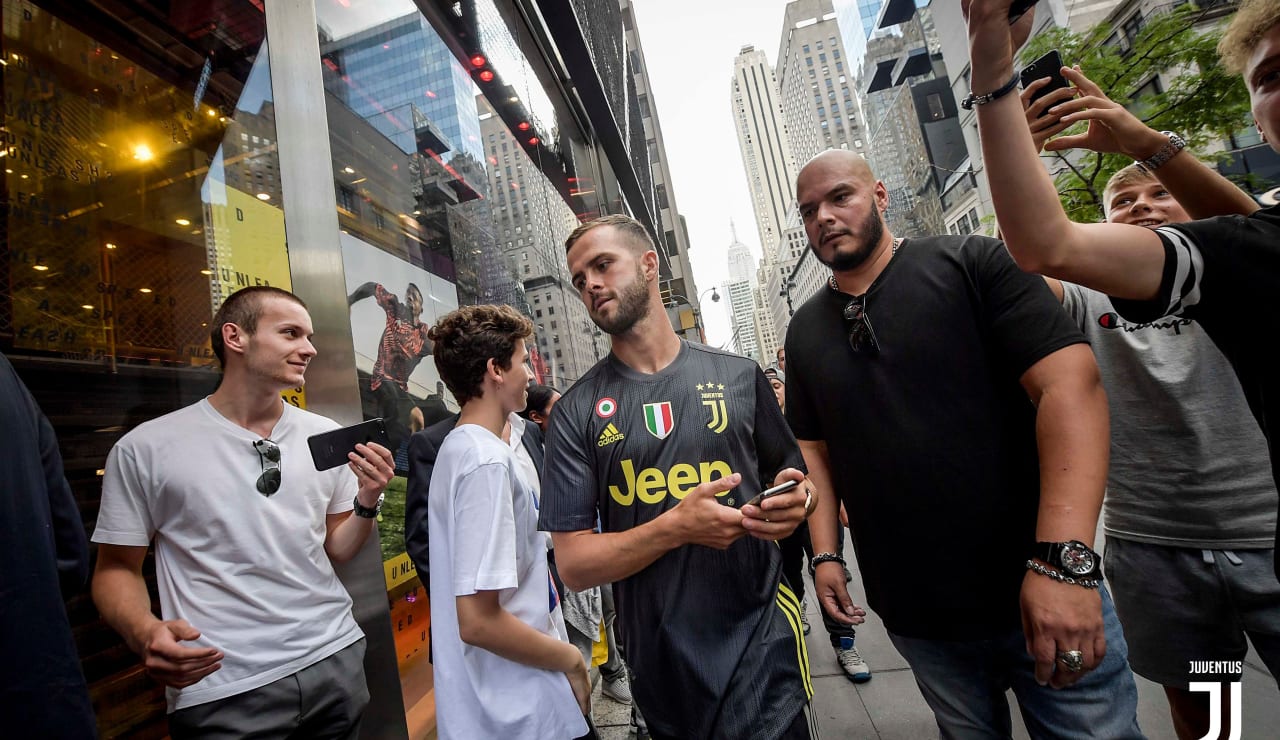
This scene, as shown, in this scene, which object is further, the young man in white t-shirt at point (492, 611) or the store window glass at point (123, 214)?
the store window glass at point (123, 214)

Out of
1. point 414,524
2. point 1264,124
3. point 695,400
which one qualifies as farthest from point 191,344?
point 1264,124

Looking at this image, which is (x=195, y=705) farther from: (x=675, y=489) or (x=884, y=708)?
(x=884, y=708)

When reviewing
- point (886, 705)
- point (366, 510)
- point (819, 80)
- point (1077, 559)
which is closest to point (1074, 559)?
point (1077, 559)

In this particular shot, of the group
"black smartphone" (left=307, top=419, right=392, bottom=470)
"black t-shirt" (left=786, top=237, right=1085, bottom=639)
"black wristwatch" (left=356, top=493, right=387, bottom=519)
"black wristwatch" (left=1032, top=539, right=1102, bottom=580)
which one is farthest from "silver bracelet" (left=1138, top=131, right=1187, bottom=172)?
"black wristwatch" (left=356, top=493, right=387, bottom=519)

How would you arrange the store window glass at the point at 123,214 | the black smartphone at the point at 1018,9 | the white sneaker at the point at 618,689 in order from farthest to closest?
the white sneaker at the point at 618,689 → the store window glass at the point at 123,214 → the black smartphone at the point at 1018,9

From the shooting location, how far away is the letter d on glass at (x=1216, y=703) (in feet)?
6.04

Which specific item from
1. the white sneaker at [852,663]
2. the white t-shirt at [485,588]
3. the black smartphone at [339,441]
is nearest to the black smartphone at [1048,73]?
the white t-shirt at [485,588]

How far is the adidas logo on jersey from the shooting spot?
5.58ft

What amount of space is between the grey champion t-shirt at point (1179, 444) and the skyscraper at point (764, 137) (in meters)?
138

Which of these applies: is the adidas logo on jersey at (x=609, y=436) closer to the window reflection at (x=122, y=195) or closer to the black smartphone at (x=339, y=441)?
the black smartphone at (x=339, y=441)

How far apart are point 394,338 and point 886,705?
4115mm

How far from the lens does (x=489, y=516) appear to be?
1598 mm

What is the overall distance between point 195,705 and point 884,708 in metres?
3.59

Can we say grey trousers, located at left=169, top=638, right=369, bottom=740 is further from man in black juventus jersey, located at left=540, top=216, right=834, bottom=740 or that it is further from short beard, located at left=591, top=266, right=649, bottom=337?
short beard, located at left=591, top=266, right=649, bottom=337
